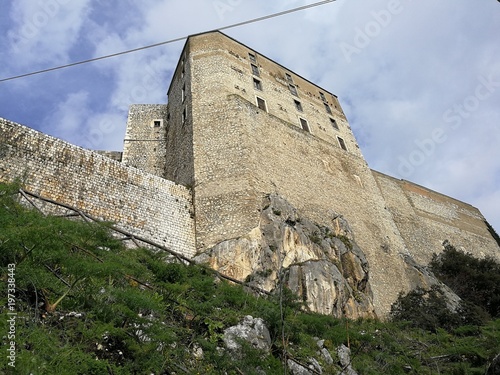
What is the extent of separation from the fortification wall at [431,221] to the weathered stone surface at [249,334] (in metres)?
18.2

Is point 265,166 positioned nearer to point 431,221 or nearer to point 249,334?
point 249,334

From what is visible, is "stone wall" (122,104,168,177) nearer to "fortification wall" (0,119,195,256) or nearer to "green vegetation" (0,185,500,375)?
"fortification wall" (0,119,195,256)

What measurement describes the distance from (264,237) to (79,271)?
28.0ft

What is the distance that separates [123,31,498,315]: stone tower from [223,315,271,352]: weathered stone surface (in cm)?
682

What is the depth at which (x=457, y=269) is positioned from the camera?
20.2 metres

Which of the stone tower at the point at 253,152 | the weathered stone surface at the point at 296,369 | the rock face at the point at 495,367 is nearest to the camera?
the weathered stone surface at the point at 296,369

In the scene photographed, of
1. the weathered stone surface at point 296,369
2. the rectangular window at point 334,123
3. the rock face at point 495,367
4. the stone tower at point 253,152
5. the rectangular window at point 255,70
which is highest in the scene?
the rectangular window at point 255,70

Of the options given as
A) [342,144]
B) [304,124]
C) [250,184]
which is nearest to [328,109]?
[342,144]

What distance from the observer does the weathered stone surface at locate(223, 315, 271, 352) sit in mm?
5637

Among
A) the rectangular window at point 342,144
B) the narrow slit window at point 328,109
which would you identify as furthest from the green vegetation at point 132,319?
the narrow slit window at point 328,109

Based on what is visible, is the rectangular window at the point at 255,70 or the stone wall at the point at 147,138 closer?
the stone wall at the point at 147,138

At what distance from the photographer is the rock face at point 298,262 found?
1188 centimetres

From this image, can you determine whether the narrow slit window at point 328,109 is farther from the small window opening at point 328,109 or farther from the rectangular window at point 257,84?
the rectangular window at point 257,84

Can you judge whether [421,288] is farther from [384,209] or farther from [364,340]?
[364,340]
